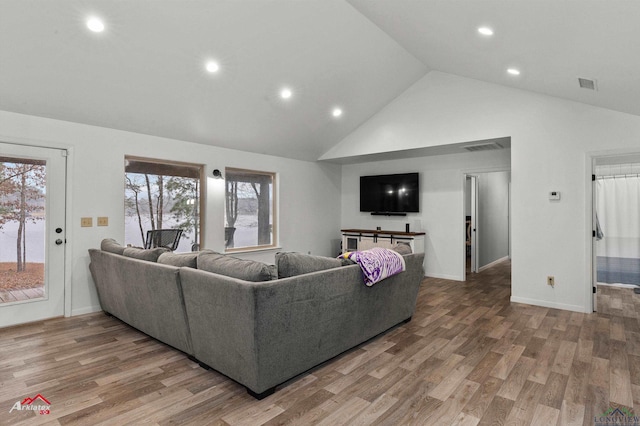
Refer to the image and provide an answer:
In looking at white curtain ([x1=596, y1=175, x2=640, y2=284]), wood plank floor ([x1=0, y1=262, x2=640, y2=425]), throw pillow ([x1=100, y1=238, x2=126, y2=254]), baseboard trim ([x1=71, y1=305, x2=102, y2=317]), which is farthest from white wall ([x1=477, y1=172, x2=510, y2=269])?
baseboard trim ([x1=71, y1=305, x2=102, y2=317])

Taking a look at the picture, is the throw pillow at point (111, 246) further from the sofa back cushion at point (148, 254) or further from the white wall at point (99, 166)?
the sofa back cushion at point (148, 254)

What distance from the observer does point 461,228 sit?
20.0 feet

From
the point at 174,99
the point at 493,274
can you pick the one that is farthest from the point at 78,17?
the point at 493,274

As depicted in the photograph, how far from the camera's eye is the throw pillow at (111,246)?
12.2 feet

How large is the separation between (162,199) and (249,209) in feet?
5.25

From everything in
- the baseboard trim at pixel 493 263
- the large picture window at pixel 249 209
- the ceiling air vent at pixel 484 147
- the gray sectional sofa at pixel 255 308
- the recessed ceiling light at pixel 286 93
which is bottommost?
the baseboard trim at pixel 493 263

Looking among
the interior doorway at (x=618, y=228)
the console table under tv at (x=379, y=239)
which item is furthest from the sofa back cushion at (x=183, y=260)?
the interior doorway at (x=618, y=228)

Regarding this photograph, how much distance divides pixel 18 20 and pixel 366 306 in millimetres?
3701

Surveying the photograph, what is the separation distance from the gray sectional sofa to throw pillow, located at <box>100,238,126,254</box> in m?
0.20

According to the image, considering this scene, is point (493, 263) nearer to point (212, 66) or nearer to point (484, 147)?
point (484, 147)

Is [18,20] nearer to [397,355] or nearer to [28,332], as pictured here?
[28,332]

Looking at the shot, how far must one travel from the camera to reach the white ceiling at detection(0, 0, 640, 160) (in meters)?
2.70

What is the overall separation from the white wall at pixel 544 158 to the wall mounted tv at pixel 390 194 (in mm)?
1363

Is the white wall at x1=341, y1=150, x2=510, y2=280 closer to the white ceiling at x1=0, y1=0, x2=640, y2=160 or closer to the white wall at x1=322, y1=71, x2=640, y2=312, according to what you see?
the white wall at x1=322, y1=71, x2=640, y2=312
